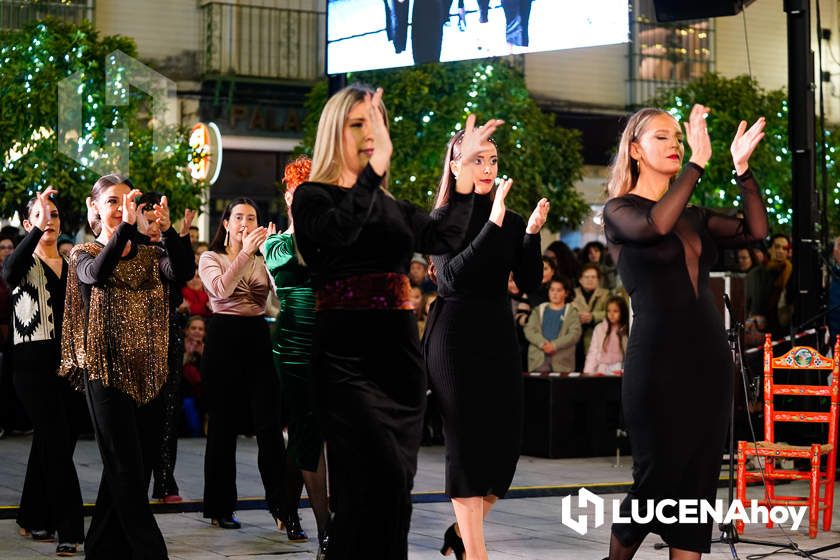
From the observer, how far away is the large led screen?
1130 centimetres

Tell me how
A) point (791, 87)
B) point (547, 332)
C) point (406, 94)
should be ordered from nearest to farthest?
point (791, 87) < point (547, 332) < point (406, 94)

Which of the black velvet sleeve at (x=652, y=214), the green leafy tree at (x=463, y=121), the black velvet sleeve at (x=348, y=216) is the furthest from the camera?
the green leafy tree at (x=463, y=121)

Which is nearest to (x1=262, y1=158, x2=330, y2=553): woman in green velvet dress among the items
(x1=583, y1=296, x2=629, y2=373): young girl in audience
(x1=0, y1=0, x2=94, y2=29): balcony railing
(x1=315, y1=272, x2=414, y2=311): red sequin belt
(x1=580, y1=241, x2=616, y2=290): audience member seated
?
(x1=315, y1=272, x2=414, y2=311): red sequin belt

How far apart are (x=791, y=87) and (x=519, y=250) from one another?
4.51 metres

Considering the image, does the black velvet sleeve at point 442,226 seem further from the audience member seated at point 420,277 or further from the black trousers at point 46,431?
the audience member seated at point 420,277

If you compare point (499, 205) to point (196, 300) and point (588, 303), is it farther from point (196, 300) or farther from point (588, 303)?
point (196, 300)

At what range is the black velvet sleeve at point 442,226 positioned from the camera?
4.95 metres

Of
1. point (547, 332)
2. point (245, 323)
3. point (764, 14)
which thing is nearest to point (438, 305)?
point (245, 323)

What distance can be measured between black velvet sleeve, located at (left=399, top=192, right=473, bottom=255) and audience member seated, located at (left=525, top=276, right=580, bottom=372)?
764cm

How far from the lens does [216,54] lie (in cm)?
2262

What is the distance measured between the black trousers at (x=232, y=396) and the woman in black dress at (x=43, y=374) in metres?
0.87

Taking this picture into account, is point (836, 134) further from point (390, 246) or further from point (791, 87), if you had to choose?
point (390, 246)

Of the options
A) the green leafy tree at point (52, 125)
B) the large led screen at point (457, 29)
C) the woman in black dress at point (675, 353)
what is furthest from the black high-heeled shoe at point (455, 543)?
the green leafy tree at point (52, 125)
